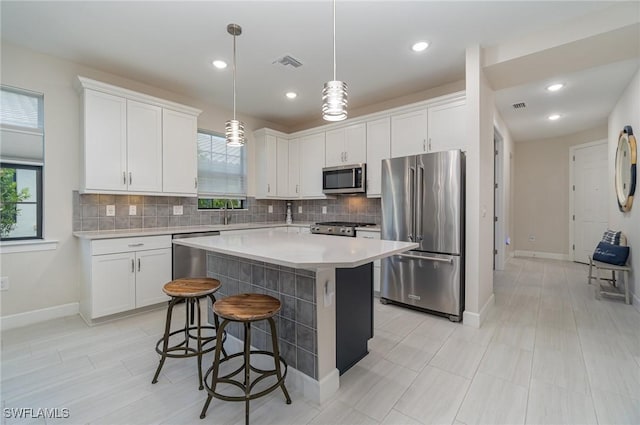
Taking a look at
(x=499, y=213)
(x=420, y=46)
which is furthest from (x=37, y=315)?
(x=499, y=213)

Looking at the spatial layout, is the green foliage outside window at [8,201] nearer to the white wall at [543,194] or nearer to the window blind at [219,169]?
the window blind at [219,169]

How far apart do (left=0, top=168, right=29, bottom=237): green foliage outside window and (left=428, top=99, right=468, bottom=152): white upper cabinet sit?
4402 mm

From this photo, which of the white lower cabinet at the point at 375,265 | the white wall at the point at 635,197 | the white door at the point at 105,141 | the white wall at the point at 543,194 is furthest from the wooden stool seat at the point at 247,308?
the white wall at the point at 543,194

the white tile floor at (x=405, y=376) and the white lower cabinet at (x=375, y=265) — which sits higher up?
the white lower cabinet at (x=375, y=265)

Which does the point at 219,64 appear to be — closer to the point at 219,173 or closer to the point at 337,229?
the point at 219,173

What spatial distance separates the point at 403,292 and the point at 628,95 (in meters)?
3.85

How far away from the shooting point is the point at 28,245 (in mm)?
2857

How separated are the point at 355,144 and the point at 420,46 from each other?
156 centimetres

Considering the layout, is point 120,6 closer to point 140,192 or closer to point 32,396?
point 140,192

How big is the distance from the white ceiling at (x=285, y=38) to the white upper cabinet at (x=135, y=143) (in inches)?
14.4

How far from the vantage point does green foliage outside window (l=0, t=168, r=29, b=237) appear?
2.79 m

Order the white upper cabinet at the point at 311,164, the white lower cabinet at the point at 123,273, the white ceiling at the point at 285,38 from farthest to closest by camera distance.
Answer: the white upper cabinet at the point at 311,164
the white lower cabinet at the point at 123,273
the white ceiling at the point at 285,38

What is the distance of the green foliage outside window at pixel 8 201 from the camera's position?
110 inches

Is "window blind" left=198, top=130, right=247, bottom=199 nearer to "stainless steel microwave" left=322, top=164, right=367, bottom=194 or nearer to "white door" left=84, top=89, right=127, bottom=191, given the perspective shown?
"white door" left=84, top=89, right=127, bottom=191
